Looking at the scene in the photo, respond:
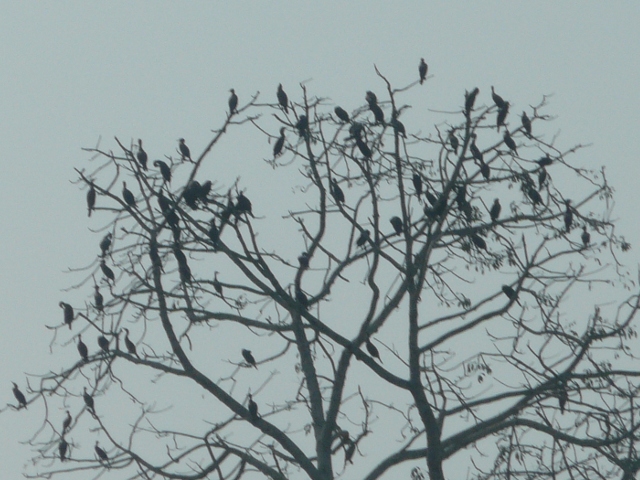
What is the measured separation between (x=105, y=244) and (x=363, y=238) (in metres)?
2.12

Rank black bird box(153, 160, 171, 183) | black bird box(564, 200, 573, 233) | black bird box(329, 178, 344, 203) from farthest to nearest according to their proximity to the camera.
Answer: black bird box(153, 160, 171, 183)
black bird box(564, 200, 573, 233)
black bird box(329, 178, 344, 203)

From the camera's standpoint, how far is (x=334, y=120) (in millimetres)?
11898

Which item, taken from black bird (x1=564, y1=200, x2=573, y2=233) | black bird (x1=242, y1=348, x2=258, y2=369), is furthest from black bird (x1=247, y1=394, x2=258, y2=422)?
black bird (x1=564, y1=200, x2=573, y2=233)

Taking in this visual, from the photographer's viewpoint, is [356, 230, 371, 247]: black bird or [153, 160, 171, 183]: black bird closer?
[356, 230, 371, 247]: black bird

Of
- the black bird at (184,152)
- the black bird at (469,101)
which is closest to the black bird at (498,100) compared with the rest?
the black bird at (469,101)

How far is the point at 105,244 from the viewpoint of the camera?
1209 cm

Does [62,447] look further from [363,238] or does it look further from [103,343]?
[363,238]

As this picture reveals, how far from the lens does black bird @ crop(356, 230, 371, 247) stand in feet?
38.2

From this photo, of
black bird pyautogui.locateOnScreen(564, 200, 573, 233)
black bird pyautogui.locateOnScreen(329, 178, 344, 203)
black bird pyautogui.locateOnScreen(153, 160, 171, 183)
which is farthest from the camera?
black bird pyautogui.locateOnScreen(153, 160, 171, 183)

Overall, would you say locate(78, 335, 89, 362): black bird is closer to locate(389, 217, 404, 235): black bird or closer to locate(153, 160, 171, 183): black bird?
locate(153, 160, 171, 183): black bird

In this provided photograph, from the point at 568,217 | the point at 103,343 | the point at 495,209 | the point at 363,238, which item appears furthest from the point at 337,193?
the point at 103,343

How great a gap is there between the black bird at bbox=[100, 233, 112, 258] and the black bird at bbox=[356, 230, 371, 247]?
6.70ft

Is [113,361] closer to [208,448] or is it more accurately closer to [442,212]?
[208,448]

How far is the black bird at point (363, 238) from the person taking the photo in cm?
1165
